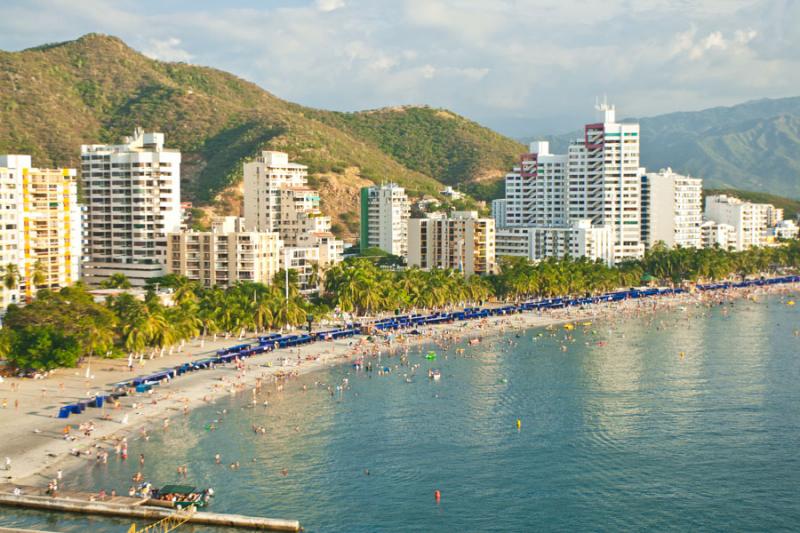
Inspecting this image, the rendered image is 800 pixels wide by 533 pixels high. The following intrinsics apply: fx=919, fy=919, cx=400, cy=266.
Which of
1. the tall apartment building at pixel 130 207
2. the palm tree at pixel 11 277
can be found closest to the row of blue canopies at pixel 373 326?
the palm tree at pixel 11 277

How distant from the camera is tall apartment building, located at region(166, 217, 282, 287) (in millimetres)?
130750

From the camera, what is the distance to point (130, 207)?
13825 centimetres

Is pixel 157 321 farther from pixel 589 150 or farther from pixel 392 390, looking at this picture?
pixel 589 150

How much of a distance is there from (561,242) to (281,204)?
5749 cm

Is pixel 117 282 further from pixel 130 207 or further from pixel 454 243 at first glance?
pixel 454 243

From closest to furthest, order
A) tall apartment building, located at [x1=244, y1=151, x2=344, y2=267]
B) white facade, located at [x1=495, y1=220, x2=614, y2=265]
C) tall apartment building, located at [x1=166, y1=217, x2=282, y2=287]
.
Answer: tall apartment building, located at [x1=166, y1=217, x2=282, y2=287] < tall apartment building, located at [x1=244, y1=151, x2=344, y2=267] < white facade, located at [x1=495, y1=220, x2=614, y2=265]

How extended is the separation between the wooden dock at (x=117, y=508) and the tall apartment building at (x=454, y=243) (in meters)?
117

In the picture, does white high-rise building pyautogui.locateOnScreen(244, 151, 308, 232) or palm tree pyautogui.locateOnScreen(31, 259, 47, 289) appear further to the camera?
white high-rise building pyautogui.locateOnScreen(244, 151, 308, 232)

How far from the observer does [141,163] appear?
138 metres

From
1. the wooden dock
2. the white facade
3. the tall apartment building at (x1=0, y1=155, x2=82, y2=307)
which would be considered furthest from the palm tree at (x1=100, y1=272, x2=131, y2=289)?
the white facade

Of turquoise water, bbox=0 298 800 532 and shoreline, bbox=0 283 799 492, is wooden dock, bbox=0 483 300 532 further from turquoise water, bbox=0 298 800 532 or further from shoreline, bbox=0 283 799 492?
shoreline, bbox=0 283 799 492

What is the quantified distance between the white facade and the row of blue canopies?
578 inches

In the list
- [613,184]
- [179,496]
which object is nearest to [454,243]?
[613,184]

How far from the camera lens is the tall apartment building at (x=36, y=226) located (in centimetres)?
11262
